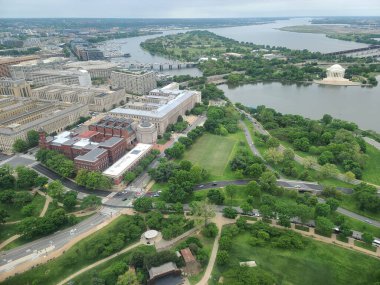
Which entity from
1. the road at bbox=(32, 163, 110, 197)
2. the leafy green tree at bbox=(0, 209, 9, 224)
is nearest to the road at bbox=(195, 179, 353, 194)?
the road at bbox=(32, 163, 110, 197)

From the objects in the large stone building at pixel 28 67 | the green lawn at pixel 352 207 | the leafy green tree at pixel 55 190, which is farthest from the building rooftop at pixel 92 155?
the large stone building at pixel 28 67

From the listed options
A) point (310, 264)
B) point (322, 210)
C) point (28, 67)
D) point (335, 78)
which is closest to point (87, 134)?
point (322, 210)

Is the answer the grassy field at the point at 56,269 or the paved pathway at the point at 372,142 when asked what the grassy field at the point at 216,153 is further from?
the paved pathway at the point at 372,142

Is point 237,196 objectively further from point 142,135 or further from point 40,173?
point 40,173

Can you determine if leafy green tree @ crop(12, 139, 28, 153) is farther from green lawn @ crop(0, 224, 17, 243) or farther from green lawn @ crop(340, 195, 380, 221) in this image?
green lawn @ crop(340, 195, 380, 221)

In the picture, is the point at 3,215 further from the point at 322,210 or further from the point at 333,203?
the point at 333,203
